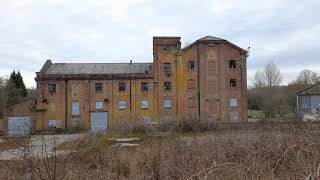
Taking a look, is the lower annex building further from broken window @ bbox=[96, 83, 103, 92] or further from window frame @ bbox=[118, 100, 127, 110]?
broken window @ bbox=[96, 83, 103, 92]

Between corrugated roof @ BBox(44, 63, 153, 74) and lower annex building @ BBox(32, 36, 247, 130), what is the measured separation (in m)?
1.56

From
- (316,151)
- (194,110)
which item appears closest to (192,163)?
(316,151)

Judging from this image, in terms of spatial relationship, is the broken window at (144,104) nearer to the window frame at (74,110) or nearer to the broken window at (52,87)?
the window frame at (74,110)

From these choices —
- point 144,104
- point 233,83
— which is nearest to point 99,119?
point 144,104

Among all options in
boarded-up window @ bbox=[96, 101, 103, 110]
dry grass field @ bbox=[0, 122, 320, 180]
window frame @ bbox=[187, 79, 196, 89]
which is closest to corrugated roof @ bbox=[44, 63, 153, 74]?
boarded-up window @ bbox=[96, 101, 103, 110]

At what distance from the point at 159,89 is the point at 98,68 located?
9.02m

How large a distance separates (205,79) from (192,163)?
46300 millimetres

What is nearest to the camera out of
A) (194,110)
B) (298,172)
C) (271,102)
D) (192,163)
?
(298,172)

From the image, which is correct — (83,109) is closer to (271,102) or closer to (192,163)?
(271,102)

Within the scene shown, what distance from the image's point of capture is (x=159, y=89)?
177 ft

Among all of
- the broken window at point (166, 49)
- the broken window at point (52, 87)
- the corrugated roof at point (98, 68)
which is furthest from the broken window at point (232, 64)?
the broken window at point (52, 87)

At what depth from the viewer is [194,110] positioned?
53438mm

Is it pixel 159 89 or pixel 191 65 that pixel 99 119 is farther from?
pixel 191 65

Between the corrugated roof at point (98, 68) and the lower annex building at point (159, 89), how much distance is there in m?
1.56
